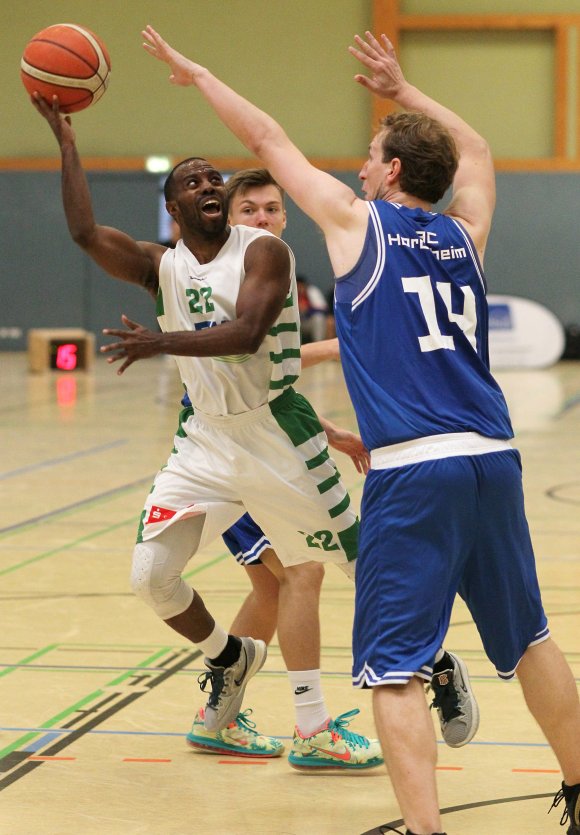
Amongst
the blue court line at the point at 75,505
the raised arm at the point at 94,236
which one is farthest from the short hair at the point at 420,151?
the blue court line at the point at 75,505

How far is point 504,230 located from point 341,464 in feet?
53.3

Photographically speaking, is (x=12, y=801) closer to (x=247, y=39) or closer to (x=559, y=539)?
(x=559, y=539)

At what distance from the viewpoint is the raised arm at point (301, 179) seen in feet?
10.9

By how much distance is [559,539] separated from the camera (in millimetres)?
7816

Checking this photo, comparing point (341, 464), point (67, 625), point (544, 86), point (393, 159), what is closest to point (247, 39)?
point (544, 86)

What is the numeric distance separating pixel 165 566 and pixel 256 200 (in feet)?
4.92

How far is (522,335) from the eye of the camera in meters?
23.0

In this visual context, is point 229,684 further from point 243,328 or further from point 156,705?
point 243,328

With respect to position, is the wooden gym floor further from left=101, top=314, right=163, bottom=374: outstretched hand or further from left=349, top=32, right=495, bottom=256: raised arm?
left=349, top=32, right=495, bottom=256: raised arm

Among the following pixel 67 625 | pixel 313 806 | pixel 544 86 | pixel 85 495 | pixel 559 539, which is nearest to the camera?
pixel 313 806

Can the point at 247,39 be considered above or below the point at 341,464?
above

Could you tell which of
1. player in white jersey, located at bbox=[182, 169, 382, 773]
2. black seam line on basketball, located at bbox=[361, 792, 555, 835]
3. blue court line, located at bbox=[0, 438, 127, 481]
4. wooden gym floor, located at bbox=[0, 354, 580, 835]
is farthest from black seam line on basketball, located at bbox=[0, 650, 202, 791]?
blue court line, located at bbox=[0, 438, 127, 481]

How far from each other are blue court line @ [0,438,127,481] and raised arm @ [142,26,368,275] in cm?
717

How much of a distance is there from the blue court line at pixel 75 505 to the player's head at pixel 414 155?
5.29m
